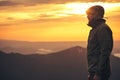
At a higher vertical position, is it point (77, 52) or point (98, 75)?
point (98, 75)

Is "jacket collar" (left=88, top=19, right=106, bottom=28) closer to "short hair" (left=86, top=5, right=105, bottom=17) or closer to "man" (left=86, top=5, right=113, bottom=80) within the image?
"man" (left=86, top=5, right=113, bottom=80)

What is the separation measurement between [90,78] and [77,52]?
18166 cm

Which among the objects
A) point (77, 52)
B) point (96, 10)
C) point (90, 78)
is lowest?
point (77, 52)

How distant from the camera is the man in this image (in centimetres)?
1084

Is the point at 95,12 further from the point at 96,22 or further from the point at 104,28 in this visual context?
the point at 104,28

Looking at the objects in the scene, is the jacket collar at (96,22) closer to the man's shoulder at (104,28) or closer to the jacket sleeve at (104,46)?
the man's shoulder at (104,28)

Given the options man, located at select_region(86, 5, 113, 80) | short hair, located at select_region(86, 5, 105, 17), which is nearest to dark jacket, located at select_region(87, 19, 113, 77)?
man, located at select_region(86, 5, 113, 80)

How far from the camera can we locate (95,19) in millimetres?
11195

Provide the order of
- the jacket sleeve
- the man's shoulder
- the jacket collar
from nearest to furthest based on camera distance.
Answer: the jacket sleeve < the man's shoulder < the jacket collar

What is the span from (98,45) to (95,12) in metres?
0.73

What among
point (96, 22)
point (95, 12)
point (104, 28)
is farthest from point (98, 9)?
point (104, 28)

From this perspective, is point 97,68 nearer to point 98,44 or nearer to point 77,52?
point 98,44

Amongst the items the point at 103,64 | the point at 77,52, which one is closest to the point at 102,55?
the point at 103,64

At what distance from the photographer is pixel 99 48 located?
1110cm
